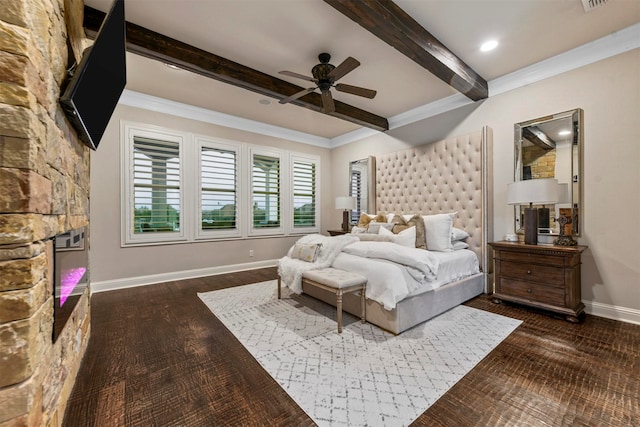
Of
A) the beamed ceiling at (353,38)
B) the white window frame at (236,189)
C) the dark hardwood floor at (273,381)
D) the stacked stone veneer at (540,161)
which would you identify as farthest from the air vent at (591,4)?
the white window frame at (236,189)

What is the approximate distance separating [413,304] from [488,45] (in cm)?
299

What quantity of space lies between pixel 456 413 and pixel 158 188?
15.9 ft

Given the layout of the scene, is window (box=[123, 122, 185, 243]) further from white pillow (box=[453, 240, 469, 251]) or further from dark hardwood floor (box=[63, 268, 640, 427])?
white pillow (box=[453, 240, 469, 251])

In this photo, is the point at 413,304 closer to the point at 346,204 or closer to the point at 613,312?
the point at 613,312

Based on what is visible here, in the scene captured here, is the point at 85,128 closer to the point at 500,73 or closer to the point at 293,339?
the point at 293,339

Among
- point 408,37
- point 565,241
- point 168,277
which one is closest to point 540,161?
point 565,241

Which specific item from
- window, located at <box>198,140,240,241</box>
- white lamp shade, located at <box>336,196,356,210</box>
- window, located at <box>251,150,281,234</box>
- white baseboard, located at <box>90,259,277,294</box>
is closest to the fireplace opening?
white baseboard, located at <box>90,259,277,294</box>

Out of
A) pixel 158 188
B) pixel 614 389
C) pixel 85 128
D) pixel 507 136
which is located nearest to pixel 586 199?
pixel 507 136

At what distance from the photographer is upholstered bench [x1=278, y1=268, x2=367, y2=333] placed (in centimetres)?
263

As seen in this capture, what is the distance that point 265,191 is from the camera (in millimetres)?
5812

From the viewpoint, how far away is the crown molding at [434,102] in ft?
9.60

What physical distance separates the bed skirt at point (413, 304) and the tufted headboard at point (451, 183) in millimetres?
653

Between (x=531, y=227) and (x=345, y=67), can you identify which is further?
(x=531, y=227)

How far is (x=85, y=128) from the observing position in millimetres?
1706
